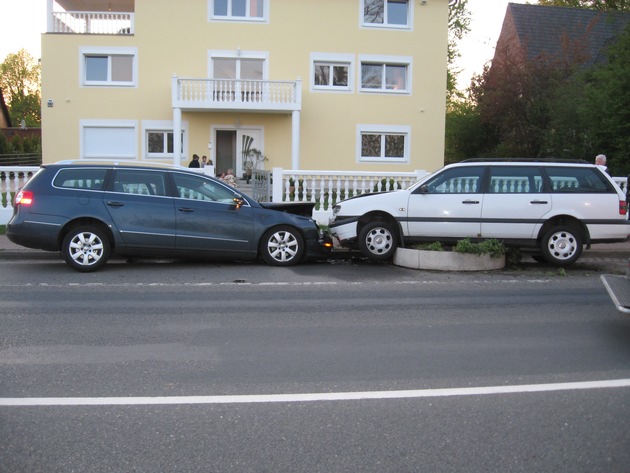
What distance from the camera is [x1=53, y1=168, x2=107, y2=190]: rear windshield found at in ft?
32.9

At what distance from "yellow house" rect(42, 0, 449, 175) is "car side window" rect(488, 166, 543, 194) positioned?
1355 centimetres

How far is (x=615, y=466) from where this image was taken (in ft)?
11.9

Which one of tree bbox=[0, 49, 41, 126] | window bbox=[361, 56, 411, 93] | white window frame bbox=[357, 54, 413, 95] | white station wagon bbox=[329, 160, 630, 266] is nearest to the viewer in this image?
white station wagon bbox=[329, 160, 630, 266]

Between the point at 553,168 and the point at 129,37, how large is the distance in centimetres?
1841

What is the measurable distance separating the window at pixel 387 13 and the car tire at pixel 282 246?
16527mm

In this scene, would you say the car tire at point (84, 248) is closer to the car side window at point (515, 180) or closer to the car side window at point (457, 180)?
the car side window at point (457, 180)

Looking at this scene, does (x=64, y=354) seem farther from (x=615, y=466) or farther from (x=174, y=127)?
(x=174, y=127)

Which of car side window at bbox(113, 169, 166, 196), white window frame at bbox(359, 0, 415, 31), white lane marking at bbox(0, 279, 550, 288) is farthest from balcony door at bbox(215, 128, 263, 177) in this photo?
white lane marking at bbox(0, 279, 550, 288)

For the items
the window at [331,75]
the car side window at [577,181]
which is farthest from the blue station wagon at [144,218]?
the window at [331,75]

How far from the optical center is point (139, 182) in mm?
10312

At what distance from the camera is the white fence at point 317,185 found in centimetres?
1548

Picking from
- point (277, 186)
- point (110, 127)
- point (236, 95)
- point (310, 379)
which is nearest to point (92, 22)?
point (110, 127)

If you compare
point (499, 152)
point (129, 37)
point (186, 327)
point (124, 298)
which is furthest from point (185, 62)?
point (186, 327)

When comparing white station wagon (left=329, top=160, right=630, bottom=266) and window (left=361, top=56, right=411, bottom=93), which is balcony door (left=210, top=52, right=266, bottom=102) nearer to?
window (left=361, top=56, right=411, bottom=93)
